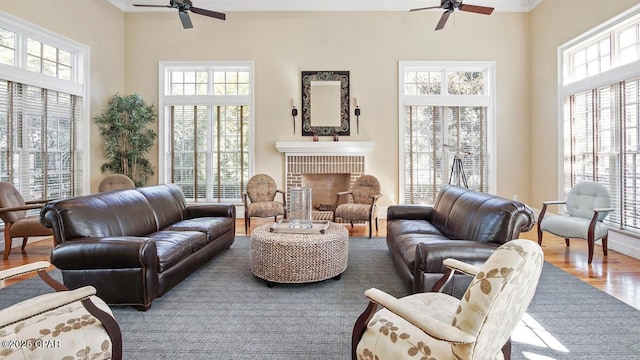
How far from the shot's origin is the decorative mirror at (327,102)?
616 cm

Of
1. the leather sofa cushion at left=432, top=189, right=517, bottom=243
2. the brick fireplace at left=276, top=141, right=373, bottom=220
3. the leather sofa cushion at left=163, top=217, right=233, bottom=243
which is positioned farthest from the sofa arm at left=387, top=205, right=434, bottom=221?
the brick fireplace at left=276, top=141, right=373, bottom=220

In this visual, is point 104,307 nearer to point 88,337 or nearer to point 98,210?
point 88,337

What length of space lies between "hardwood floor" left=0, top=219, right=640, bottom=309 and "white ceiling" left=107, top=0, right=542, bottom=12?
419cm

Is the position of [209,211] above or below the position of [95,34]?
below

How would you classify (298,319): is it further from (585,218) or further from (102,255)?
(585,218)

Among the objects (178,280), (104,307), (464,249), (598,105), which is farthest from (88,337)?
(598,105)

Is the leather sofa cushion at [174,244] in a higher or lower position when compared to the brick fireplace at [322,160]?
lower

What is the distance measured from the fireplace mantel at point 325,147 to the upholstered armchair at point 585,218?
2.96 metres

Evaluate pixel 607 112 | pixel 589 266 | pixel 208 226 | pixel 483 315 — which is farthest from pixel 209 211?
pixel 607 112

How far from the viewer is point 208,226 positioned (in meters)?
3.57

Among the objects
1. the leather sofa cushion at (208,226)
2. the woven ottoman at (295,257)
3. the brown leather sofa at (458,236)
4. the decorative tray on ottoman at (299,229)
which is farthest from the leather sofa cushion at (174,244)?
the brown leather sofa at (458,236)

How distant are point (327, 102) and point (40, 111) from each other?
14.5 ft

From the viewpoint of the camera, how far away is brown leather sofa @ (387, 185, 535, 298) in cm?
233

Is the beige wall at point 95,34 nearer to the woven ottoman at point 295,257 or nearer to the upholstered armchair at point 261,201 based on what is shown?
the upholstered armchair at point 261,201
